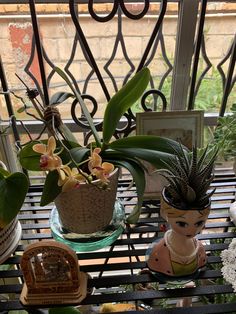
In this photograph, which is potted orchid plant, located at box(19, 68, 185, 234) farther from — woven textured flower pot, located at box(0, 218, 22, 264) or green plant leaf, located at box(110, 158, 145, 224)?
woven textured flower pot, located at box(0, 218, 22, 264)

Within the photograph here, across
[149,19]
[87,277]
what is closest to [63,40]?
[149,19]

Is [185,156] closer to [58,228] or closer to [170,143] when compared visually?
[170,143]

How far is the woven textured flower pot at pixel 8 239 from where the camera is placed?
0.76 metres

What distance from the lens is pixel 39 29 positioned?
3.14ft

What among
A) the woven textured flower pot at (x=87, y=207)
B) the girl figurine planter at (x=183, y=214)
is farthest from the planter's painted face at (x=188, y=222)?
the woven textured flower pot at (x=87, y=207)

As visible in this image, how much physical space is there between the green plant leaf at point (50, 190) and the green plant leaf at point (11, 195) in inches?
1.5

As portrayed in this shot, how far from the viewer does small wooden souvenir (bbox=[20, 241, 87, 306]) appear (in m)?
0.72

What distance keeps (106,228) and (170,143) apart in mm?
249

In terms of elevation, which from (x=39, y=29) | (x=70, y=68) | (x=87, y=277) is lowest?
(x=87, y=277)

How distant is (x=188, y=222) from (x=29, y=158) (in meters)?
0.36

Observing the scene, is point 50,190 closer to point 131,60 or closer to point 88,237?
point 88,237

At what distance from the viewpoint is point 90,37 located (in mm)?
989

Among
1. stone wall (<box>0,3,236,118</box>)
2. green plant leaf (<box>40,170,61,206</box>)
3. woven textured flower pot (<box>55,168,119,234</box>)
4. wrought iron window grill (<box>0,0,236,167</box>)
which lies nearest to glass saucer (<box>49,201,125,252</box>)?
woven textured flower pot (<box>55,168,119,234</box>)

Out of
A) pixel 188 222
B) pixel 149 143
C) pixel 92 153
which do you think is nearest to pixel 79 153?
pixel 92 153
